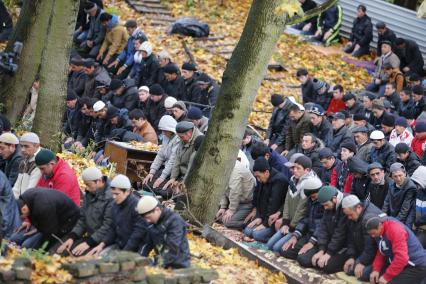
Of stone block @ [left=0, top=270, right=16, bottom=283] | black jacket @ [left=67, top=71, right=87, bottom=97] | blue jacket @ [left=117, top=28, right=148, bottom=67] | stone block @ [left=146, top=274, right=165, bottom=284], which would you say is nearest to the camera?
stone block @ [left=0, top=270, right=16, bottom=283]

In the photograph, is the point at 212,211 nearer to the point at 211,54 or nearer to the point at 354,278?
the point at 354,278

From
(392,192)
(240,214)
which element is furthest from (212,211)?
(392,192)

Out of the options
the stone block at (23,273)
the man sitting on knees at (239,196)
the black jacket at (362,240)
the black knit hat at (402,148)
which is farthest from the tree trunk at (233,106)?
the stone block at (23,273)

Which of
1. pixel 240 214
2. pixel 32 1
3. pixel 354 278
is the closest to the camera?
pixel 354 278

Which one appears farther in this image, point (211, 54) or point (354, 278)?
point (211, 54)

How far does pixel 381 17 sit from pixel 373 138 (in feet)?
39.4

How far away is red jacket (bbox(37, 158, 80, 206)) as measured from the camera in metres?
14.9

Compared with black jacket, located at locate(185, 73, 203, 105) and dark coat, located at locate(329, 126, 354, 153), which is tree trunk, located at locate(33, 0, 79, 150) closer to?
black jacket, located at locate(185, 73, 203, 105)

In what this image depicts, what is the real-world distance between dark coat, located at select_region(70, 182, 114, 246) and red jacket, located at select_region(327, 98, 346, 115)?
9589mm

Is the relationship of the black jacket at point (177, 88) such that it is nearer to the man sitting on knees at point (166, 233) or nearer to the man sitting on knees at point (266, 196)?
the man sitting on knees at point (266, 196)

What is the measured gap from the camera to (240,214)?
57.7 ft

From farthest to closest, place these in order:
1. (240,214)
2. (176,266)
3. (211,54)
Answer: (211,54) → (240,214) → (176,266)

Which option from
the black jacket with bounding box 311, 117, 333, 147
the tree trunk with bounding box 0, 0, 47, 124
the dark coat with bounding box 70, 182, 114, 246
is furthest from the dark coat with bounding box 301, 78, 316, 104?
the dark coat with bounding box 70, 182, 114, 246

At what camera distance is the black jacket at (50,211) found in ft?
45.4
